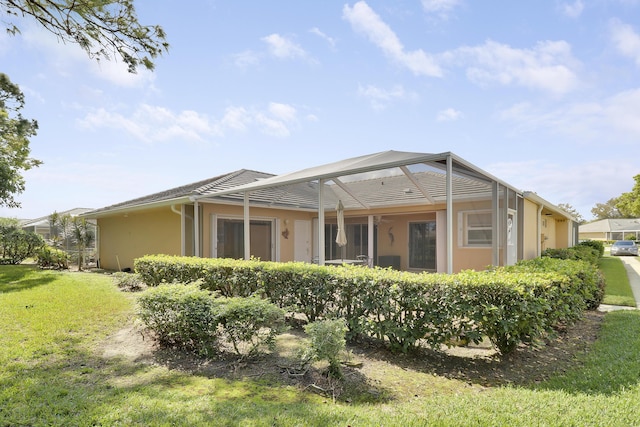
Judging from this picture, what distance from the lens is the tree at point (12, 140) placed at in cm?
1281

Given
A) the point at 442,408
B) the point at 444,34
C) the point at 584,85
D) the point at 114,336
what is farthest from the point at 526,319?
the point at 584,85

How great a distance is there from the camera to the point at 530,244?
1237 cm

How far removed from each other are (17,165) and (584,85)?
2497 centimetres

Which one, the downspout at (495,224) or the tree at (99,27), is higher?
the tree at (99,27)

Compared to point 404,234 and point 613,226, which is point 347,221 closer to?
point 404,234

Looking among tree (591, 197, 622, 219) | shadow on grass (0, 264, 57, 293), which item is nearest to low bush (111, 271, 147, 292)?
shadow on grass (0, 264, 57, 293)

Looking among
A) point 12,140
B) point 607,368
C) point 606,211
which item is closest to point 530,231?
point 607,368

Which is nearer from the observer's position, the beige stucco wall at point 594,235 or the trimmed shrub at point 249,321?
the trimmed shrub at point 249,321

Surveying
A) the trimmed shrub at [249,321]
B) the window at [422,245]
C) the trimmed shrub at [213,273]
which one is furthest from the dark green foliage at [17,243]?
the window at [422,245]

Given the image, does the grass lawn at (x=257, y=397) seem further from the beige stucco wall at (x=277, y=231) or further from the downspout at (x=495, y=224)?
the beige stucco wall at (x=277, y=231)

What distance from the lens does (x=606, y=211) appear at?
3152 inches

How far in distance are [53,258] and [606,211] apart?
10162 cm

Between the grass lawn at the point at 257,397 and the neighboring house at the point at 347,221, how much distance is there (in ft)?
13.1

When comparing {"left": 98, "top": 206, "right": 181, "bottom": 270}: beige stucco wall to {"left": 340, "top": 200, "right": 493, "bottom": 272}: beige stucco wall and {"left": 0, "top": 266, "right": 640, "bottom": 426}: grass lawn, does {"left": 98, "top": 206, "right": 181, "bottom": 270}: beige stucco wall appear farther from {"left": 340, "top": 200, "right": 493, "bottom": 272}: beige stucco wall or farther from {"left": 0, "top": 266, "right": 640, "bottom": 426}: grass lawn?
{"left": 0, "top": 266, "right": 640, "bottom": 426}: grass lawn
